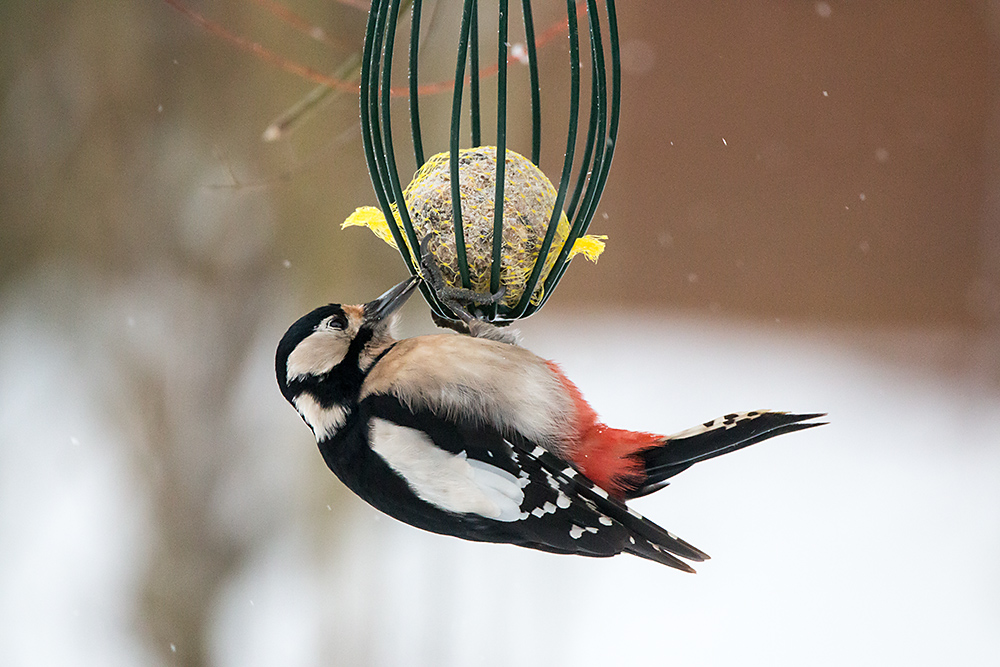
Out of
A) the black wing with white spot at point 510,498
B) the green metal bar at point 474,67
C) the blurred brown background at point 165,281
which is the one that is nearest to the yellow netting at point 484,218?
the green metal bar at point 474,67

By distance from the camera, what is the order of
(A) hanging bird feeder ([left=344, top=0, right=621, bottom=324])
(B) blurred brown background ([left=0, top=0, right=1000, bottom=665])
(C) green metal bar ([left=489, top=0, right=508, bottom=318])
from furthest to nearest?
(B) blurred brown background ([left=0, top=0, right=1000, bottom=665]) → (A) hanging bird feeder ([left=344, top=0, right=621, bottom=324]) → (C) green metal bar ([left=489, top=0, right=508, bottom=318])

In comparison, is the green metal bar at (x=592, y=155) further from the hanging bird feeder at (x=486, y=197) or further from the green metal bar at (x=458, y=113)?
the green metal bar at (x=458, y=113)

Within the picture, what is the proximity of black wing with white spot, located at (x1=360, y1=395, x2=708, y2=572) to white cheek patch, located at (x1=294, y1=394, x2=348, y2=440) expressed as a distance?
0.06 meters

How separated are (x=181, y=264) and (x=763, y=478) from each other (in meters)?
2.51

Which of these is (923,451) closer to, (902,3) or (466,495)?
(902,3)

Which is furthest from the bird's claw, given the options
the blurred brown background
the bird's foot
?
the blurred brown background

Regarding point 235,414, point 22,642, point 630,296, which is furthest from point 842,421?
point 22,642

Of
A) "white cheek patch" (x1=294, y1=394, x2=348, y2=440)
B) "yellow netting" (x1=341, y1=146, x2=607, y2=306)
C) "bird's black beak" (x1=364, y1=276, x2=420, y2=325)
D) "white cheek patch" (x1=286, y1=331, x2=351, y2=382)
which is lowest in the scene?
"white cheek patch" (x1=294, y1=394, x2=348, y2=440)

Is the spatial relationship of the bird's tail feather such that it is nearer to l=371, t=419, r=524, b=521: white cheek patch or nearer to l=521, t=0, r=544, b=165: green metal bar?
l=371, t=419, r=524, b=521: white cheek patch

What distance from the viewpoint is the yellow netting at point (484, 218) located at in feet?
4.87

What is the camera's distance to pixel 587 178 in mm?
1611

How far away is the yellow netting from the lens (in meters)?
1.49

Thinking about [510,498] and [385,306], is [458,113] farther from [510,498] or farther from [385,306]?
[510,498]

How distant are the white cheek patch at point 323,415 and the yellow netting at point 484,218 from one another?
30cm
